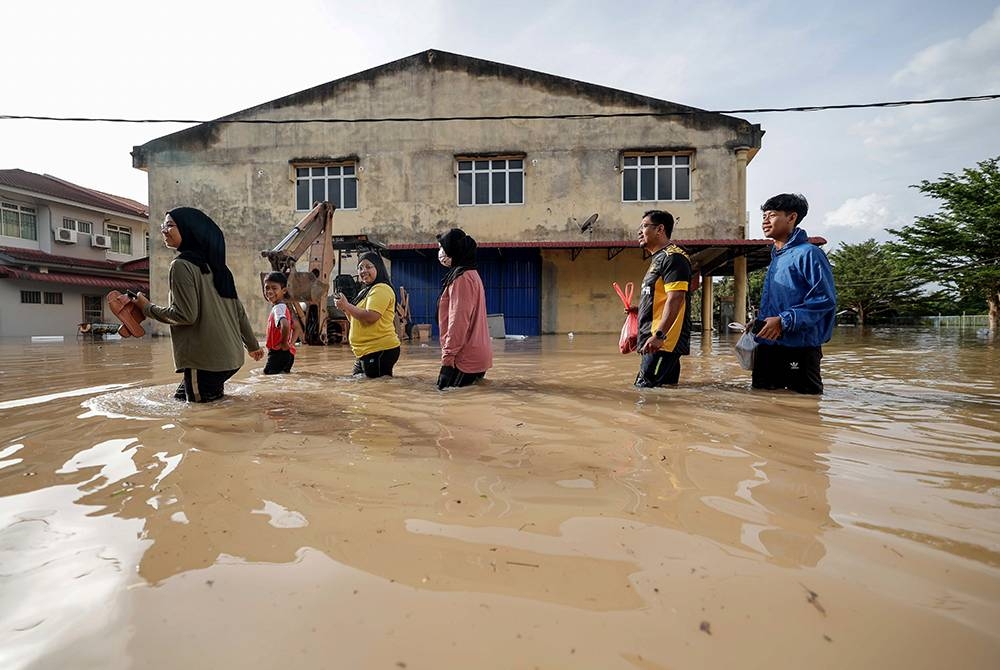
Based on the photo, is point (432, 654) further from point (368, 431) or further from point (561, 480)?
point (368, 431)

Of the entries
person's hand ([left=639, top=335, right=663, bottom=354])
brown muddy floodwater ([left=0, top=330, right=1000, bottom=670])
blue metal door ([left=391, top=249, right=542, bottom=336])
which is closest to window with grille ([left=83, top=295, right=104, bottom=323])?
blue metal door ([left=391, top=249, right=542, bottom=336])

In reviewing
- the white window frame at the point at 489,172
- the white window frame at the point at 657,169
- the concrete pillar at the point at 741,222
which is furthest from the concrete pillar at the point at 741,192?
the white window frame at the point at 489,172

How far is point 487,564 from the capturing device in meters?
1.36

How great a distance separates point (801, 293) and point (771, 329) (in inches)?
14.5

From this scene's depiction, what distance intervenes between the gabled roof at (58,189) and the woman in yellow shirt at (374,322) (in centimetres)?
2344

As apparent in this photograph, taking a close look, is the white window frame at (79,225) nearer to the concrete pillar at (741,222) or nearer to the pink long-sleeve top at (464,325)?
the pink long-sleeve top at (464,325)

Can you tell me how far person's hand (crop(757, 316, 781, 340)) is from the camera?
3.60m

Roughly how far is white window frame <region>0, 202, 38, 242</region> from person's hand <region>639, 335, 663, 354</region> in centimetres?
2667

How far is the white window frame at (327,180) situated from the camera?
15906mm

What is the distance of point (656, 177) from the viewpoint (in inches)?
592

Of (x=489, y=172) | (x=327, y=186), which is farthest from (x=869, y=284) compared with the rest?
(x=327, y=186)

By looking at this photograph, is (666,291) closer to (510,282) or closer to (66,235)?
(510,282)

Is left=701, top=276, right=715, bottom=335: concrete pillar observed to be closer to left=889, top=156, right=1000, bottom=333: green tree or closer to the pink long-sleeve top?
left=889, top=156, right=1000, bottom=333: green tree

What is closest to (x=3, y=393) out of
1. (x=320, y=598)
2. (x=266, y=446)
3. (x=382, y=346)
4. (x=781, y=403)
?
(x=382, y=346)
